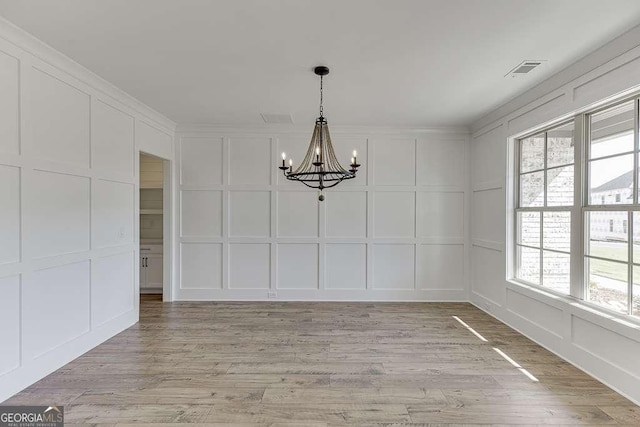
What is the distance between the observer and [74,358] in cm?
303

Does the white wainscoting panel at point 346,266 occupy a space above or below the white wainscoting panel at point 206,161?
below

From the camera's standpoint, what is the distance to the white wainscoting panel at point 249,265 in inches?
200

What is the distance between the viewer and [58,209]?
2857 millimetres

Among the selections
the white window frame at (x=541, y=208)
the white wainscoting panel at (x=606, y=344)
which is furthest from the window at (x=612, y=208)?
the white wainscoting panel at (x=606, y=344)

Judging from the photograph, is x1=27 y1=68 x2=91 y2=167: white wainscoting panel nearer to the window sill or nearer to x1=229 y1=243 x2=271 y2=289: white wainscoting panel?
x1=229 y1=243 x2=271 y2=289: white wainscoting panel

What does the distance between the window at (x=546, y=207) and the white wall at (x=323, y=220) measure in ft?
3.89

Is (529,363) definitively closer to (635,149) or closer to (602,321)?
(602,321)

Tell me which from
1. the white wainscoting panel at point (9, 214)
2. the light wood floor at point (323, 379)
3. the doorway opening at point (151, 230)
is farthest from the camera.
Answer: the doorway opening at point (151, 230)

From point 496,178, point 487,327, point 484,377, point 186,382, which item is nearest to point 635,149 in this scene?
point 496,178

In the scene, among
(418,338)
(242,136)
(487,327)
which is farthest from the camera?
(242,136)

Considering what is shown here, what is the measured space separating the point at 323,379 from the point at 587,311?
232cm

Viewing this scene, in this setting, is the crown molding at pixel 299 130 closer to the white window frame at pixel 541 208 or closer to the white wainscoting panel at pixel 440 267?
the white window frame at pixel 541 208

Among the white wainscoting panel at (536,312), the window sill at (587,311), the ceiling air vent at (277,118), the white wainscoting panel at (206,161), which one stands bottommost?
the white wainscoting panel at (536,312)

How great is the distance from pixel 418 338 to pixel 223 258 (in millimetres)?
3015
